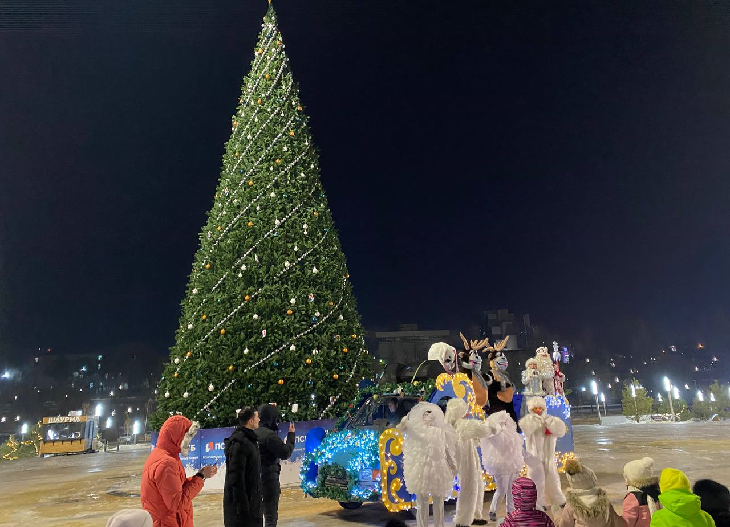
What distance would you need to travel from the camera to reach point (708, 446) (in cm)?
1351

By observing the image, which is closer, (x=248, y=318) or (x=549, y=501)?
(x=549, y=501)

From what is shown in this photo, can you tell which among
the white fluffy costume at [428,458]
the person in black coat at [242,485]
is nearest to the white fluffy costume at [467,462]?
the white fluffy costume at [428,458]

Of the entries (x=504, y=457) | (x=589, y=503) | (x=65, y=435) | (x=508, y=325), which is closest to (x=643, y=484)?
(x=589, y=503)

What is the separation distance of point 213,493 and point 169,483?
6884 millimetres

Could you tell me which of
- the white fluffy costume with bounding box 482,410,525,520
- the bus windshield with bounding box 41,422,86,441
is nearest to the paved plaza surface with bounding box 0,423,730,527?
the white fluffy costume with bounding box 482,410,525,520

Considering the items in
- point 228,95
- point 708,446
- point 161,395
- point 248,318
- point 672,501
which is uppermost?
point 228,95

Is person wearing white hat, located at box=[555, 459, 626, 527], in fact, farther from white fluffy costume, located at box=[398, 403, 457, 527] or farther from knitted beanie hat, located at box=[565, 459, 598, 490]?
white fluffy costume, located at box=[398, 403, 457, 527]

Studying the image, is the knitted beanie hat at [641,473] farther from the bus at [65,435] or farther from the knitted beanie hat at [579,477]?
the bus at [65,435]

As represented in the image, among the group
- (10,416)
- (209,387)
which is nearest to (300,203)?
(209,387)

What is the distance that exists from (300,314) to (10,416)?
41044 millimetres

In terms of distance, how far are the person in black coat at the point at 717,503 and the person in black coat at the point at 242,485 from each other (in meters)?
3.55

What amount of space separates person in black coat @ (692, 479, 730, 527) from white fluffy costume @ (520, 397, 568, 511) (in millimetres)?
3079

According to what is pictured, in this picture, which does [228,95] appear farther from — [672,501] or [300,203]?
[672,501]

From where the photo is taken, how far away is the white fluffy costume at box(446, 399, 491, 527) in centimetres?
572
